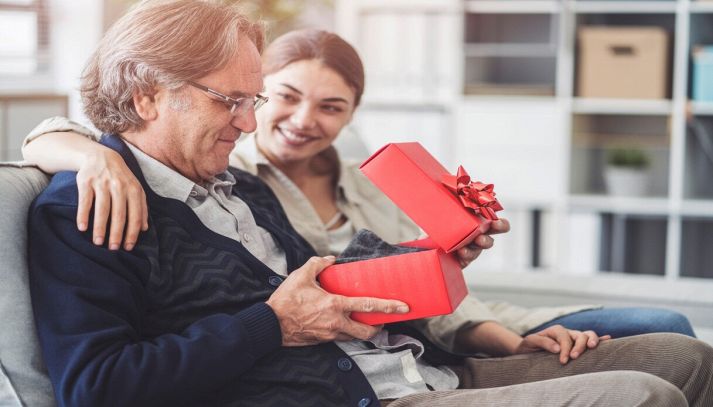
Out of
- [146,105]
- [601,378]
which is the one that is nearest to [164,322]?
[146,105]

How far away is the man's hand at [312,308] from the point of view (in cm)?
139

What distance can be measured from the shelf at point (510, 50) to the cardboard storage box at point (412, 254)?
253 cm

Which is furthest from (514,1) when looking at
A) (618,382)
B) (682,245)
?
(618,382)

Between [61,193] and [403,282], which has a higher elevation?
[61,193]

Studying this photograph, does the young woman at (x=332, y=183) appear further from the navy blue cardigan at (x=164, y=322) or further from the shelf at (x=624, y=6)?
the shelf at (x=624, y=6)

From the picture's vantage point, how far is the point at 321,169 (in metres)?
2.08

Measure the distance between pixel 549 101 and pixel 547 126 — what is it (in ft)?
0.32

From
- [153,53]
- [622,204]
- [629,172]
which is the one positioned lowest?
[622,204]

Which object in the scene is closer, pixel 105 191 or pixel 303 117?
pixel 105 191

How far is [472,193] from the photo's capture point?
145 centimetres

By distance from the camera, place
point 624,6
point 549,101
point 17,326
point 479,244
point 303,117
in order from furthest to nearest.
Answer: point 549,101 < point 624,6 < point 303,117 < point 479,244 < point 17,326

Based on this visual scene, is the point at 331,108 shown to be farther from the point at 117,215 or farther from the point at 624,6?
the point at 624,6

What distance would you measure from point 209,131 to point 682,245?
2847mm

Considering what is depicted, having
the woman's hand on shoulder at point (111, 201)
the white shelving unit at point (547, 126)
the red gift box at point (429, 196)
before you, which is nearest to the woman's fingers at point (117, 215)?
the woman's hand on shoulder at point (111, 201)
